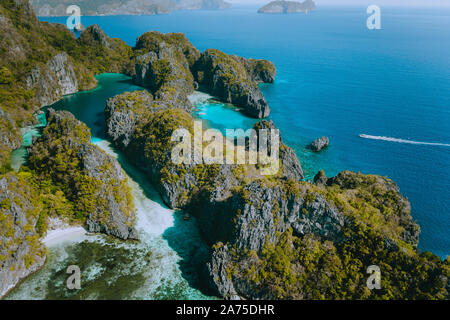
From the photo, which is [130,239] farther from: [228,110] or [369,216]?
[228,110]


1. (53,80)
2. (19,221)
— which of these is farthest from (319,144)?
(53,80)

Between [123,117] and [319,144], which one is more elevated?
[123,117]

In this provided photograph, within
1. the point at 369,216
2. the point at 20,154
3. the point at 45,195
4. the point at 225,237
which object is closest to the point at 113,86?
the point at 20,154

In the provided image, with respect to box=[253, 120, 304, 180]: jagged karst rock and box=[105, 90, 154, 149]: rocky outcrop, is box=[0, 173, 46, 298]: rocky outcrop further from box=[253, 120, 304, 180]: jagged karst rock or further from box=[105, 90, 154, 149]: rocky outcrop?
box=[253, 120, 304, 180]: jagged karst rock

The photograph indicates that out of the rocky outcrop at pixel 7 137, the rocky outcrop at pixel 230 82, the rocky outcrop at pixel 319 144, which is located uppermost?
the rocky outcrop at pixel 230 82

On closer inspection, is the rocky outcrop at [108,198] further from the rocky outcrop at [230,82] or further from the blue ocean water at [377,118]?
the rocky outcrop at [230,82]

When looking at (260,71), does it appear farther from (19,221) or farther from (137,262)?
(19,221)

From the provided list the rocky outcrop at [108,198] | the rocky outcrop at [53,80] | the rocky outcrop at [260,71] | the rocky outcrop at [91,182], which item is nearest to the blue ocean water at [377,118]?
the rocky outcrop at [260,71]
